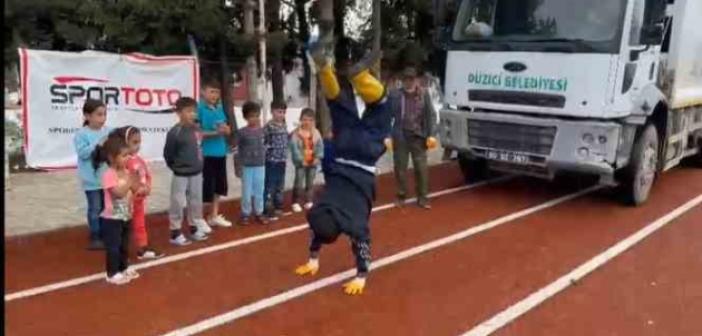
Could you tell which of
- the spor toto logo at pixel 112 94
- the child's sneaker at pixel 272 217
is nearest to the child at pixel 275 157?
the child's sneaker at pixel 272 217

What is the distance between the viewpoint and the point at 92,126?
246 inches

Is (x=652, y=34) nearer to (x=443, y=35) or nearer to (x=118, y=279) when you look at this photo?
(x=443, y=35)

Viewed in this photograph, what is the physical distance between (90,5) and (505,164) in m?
7.59

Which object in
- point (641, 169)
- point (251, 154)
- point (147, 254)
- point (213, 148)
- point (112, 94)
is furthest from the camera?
point (112, 94)

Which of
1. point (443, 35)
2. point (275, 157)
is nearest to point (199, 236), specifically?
point (275, 157)

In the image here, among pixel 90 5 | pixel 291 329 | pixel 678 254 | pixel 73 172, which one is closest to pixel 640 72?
pixel 678 254

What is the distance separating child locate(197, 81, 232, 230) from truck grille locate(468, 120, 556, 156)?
3.34 metres

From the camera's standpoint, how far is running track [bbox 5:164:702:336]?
4.69 m

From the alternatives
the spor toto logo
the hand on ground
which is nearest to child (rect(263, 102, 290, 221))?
the hand on ground

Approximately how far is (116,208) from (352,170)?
1.78 m

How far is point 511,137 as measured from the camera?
28.9ft

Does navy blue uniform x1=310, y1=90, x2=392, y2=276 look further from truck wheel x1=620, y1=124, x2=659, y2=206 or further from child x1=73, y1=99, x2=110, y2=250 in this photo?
truck wheel x1=620, y1=124, x2=659, y2=206

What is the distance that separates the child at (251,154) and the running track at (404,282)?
0.41 metres

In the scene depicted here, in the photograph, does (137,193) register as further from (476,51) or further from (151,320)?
(476,51)
